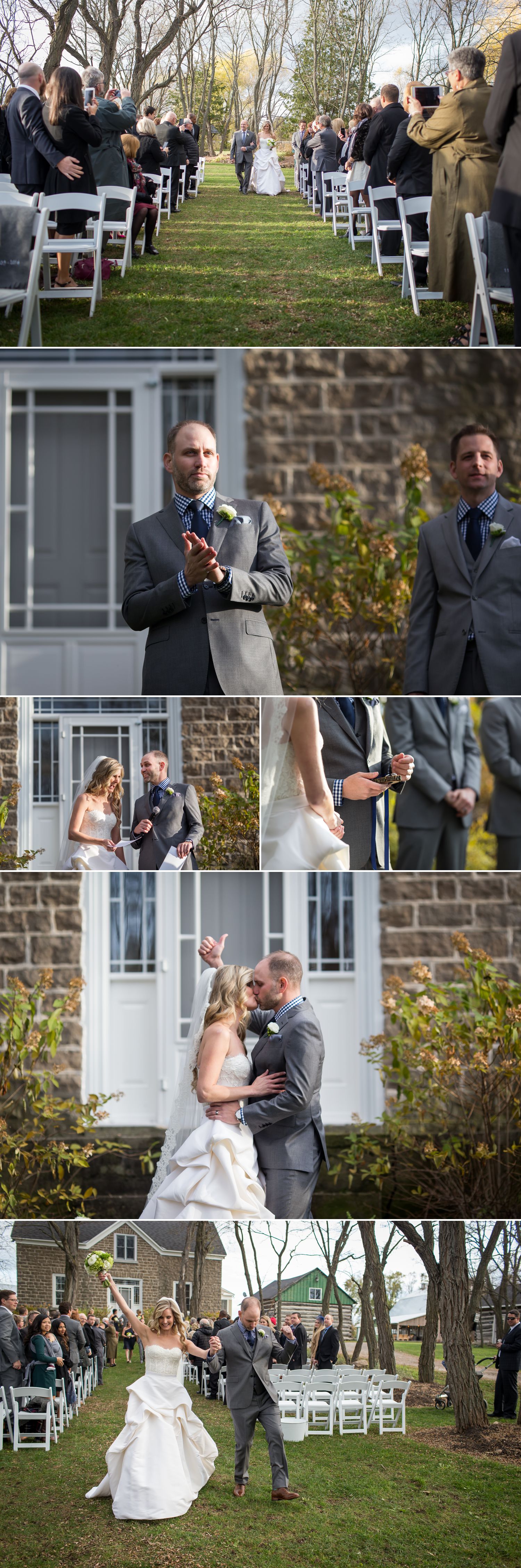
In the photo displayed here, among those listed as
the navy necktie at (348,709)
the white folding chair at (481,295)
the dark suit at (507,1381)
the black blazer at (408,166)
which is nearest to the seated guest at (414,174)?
the black blazer at (408,166)

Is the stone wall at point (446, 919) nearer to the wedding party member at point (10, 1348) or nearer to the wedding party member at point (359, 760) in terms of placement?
the wedding party member at point (359, 760)

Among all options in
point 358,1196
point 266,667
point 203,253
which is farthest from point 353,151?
point 358,1196

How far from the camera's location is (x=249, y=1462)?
16.0ft

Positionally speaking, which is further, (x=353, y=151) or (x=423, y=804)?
(x=353, y=151)

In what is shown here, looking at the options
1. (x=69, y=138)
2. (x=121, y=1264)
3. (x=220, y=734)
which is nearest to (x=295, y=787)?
(x=220, y=734)

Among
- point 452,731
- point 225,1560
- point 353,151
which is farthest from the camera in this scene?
point 353,151

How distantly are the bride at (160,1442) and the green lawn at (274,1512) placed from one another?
42 mm

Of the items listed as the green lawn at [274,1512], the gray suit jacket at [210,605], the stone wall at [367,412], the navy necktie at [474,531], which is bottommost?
the green lawn at [274,1512]

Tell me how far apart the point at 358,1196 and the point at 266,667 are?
209 cm

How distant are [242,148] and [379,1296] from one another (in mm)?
4471

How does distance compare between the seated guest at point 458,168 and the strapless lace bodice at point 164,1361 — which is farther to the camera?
the seated guest at point 458,168

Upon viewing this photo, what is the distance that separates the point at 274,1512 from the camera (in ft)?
15.9

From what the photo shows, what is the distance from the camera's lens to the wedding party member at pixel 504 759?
16.7 ft

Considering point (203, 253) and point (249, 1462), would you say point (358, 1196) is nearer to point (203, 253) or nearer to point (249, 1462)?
point (249, 1462)
